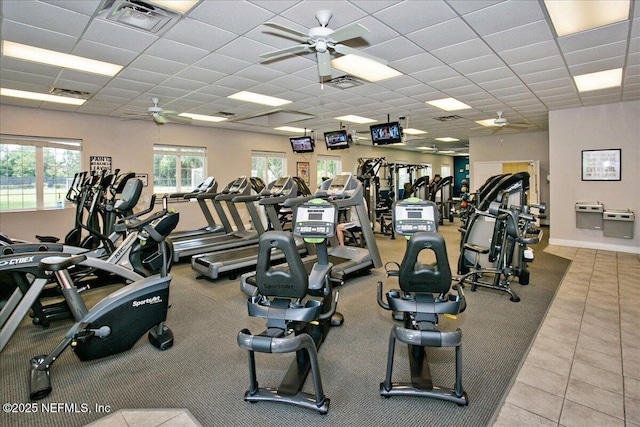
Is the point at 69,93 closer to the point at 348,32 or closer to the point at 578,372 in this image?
the point at 348,32

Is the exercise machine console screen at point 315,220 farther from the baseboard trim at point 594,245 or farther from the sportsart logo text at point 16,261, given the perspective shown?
the baseboard trim at point 594,245

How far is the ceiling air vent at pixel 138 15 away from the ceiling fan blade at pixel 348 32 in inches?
57.6

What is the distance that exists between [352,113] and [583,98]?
4282mm

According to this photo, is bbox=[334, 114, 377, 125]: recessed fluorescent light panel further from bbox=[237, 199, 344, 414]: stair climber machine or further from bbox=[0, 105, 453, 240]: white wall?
bbox=[237, 199, 344, 414]: stair climber machine

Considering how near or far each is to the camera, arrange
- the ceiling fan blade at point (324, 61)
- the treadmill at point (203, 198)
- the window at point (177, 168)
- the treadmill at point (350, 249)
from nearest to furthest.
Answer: the ceiling fan blade at point (324, 61), the treadmill at point (350, 249), the treadmill at point (203, 198), the window at point (177, 168)

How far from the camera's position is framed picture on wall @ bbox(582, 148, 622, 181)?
665 centimetres

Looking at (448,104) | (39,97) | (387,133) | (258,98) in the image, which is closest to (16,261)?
(258,98)

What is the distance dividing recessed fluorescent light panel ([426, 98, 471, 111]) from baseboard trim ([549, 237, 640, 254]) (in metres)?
3.50

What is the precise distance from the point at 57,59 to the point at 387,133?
5.52 meters

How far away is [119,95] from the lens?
229 inches

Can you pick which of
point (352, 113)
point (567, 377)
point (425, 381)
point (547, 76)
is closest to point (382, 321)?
point (425, 381)

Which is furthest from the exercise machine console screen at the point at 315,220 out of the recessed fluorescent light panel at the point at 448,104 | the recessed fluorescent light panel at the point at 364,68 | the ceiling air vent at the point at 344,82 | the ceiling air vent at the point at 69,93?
the ceiling air vent at the point at 69,93

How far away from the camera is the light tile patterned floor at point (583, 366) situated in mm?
2070

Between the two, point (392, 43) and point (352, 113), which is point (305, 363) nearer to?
point (392, 43)
